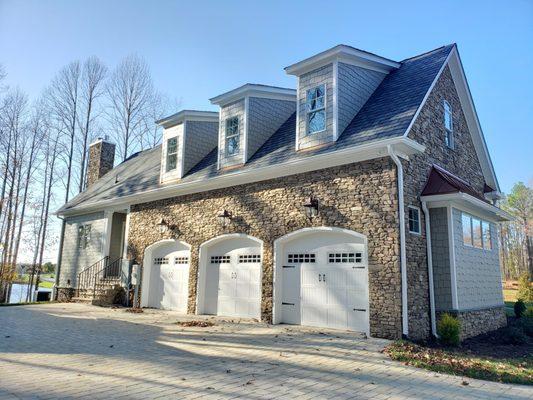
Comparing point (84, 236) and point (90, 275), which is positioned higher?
point (84, 236)

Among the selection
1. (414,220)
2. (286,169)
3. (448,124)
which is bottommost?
(414,220)

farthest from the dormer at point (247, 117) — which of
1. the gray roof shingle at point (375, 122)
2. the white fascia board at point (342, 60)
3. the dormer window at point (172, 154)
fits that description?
the dormer window at point (172, 154)

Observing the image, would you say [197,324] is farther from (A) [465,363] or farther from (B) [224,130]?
A: (B) [224,130]

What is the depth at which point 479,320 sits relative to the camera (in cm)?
1081

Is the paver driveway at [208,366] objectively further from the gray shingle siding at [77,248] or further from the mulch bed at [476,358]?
the gray shingle siding at [77,248]

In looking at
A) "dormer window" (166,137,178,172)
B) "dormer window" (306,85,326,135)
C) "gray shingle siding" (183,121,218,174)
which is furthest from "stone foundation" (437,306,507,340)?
"dormer window" (166,137,178,172)

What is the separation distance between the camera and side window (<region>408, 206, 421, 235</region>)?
957 cm

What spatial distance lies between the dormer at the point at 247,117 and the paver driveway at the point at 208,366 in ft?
18.8

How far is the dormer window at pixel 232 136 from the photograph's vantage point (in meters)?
13.3

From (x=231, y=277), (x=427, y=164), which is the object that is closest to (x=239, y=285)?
(x=231, y=277)

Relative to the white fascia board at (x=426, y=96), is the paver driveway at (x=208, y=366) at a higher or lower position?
lower

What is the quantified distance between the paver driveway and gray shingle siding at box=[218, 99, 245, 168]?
5.46 meters

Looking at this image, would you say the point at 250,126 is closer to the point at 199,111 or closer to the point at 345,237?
the point at 199,111

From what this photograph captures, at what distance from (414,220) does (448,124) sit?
4.30m
